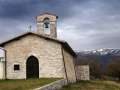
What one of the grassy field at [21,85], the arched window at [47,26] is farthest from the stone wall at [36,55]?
the grassy field at [21,85]

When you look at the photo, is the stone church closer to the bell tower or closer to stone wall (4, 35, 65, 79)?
stone wall (4, 35, 65, 79)

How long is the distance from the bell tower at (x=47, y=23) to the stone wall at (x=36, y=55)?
4.77 metres

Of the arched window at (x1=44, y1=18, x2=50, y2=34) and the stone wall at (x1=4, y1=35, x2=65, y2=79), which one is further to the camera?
the arched window at (x1=44, y1=18, x2=50, y2=34)

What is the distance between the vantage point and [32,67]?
35.3 meters

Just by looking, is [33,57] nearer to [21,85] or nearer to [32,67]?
[32,67]

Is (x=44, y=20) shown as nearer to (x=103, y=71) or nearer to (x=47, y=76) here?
(x=47, y=76)

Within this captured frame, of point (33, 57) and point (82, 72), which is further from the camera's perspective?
point (82, 72)

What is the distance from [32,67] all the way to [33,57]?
989mm

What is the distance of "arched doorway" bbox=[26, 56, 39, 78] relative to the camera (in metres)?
35.0

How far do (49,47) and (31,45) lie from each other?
1856 millimetres

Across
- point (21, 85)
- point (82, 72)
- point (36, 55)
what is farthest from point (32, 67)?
point (82, 72)

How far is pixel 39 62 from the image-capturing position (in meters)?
34.8

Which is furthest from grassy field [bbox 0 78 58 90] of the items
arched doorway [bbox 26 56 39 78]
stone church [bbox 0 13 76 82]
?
arched doorway [bbox 26 56 39 78]

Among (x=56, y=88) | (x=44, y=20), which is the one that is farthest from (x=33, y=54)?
(x=56, y=88)
